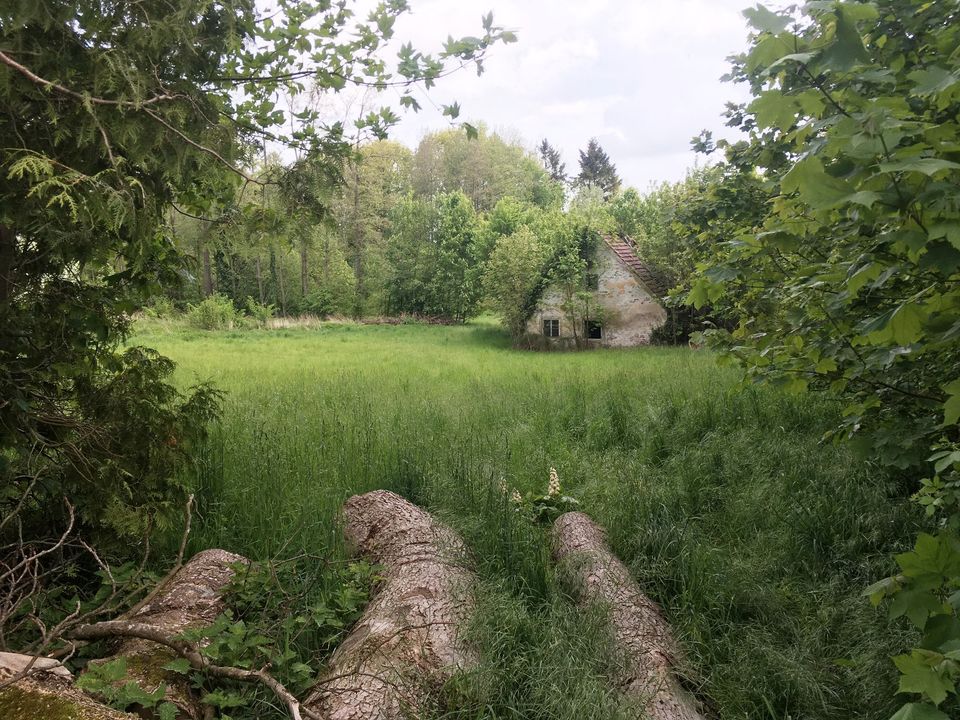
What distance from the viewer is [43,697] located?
6.39ft

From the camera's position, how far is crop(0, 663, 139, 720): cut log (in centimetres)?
187

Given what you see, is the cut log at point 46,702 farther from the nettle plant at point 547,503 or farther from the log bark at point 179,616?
the nettle plant at point 547,503

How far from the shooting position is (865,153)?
4.80 ft

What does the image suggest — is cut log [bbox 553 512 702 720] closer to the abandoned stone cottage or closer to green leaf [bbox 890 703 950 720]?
green leaf [bbox 890 703 950 720]

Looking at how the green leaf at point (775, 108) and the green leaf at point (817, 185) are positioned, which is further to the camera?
the green leaf at point (775, 108)

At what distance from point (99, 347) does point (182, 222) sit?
1.54 m

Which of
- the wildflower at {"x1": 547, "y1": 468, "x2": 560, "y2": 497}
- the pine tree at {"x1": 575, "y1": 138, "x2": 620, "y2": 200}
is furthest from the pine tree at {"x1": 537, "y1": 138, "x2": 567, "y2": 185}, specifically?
the wildflower at {"x1": 547, "y1": 468, "x2": 560, "y2": 497}

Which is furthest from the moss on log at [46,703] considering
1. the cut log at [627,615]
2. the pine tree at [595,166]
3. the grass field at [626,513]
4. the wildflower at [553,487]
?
the pine tree at [595,166]

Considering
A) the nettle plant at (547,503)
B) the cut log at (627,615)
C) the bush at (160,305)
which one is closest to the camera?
the cut log at (627,615)

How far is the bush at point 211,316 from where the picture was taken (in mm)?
28953

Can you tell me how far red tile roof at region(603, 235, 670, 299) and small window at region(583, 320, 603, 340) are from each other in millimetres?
2411

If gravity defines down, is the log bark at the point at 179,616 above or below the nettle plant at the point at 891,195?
below

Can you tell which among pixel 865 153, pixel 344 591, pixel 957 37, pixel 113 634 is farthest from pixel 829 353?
pixel 113 634

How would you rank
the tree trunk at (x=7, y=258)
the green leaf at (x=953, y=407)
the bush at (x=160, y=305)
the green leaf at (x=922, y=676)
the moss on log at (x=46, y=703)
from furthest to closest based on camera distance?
the bush at (x=160, y=305) < the tree trunk at (x=7, y=258) < the moss on log at (x=46, y=703) < the green leaf at (x=953, y=407) < the green leaf at (x=922, y=676)
